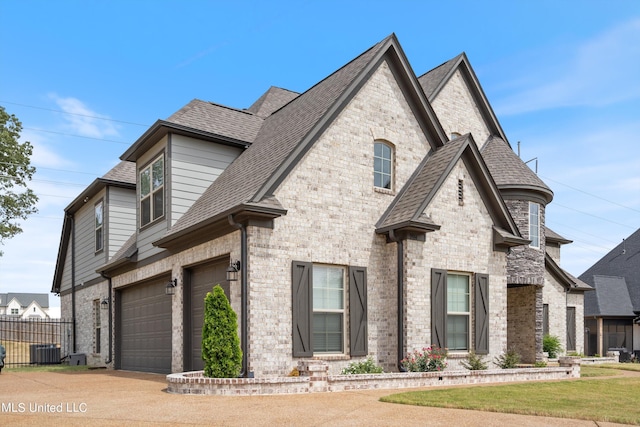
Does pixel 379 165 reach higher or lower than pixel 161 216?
higher

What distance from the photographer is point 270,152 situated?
15586 mm

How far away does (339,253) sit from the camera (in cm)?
1452

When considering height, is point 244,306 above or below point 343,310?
above

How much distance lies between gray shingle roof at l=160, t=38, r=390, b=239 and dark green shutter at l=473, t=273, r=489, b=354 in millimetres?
5993

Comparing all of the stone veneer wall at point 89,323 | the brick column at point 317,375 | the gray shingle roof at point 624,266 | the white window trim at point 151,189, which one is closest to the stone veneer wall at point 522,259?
the brick column at point 317,375

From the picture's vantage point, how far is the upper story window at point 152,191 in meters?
17.4

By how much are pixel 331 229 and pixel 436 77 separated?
31.1ft

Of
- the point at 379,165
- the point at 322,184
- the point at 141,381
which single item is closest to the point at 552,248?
the point at 379,165

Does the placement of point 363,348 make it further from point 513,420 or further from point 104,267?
point 104,267

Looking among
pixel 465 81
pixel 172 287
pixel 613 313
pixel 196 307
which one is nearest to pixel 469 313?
pixel 196 307

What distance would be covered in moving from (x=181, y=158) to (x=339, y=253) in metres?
5.32

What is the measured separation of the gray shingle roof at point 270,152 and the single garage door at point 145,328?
9.56 ft

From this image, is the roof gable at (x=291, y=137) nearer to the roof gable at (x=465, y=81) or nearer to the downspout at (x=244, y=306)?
the downspout at (x=244, y=306)

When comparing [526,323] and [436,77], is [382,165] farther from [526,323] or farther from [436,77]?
[526,323]
